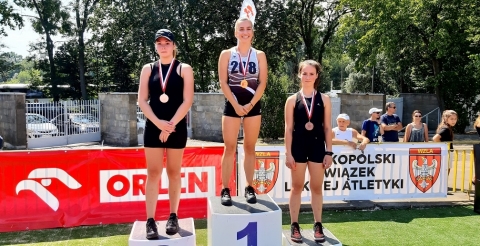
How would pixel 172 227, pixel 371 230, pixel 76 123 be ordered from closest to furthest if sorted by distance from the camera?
pixel 172 227, pixel 371 230, pixel 76 123

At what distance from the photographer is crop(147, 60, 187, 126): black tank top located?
375 centimetres

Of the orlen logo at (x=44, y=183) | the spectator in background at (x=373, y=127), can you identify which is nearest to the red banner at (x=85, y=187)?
the orlen logo at (x=44, y=183)

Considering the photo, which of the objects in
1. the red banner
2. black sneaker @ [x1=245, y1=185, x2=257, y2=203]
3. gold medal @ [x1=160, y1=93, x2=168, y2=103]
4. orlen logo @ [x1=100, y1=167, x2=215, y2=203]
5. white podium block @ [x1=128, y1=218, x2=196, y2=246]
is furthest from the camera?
orlen logo @ [x1=100, y1=167, x2=215, y2=203]

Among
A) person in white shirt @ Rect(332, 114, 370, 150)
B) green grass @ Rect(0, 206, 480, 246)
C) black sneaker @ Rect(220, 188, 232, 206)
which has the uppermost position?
person in white shirt @ Rect(332, 114, 370, 150)

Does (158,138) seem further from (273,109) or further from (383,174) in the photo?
(273,109)

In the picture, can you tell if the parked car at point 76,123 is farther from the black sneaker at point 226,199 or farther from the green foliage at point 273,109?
the black sneaker at point 226,199

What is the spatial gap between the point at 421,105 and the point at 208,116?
42.0 ft

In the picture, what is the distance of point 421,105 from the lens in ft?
75.6

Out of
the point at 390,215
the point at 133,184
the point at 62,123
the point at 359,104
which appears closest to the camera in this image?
the point at 133,184

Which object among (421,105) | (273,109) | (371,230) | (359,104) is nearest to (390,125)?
(371,230)

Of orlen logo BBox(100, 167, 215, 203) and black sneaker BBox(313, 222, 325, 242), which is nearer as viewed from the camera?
black sneaker BBox(313, 222, 325, 242)

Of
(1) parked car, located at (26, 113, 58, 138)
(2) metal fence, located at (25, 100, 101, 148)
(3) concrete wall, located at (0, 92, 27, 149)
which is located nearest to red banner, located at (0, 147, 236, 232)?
(3) concrete wall, located at (0, 92, 27, 149)

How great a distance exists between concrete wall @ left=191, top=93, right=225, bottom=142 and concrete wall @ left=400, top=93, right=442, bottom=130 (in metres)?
11.5

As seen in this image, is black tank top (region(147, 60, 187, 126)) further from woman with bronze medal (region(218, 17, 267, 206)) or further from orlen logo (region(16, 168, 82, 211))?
orlen logo (region(16, 168, 82, 211))
